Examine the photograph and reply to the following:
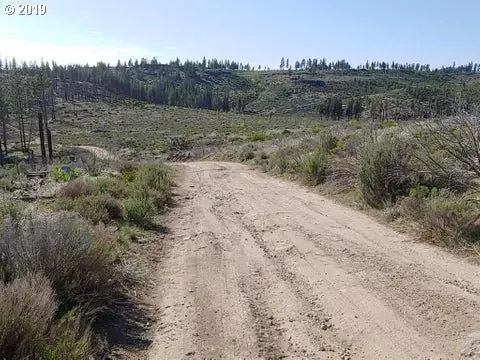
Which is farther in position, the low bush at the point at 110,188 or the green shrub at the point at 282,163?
the green shrub at the point at 282,163

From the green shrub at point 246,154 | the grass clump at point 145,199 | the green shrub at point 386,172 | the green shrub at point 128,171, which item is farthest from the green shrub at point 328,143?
the green shrub at point 246,154

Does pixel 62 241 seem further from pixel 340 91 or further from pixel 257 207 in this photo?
pixel 340 91

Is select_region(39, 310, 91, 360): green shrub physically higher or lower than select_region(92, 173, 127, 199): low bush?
higher

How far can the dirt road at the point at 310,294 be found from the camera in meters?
4.63

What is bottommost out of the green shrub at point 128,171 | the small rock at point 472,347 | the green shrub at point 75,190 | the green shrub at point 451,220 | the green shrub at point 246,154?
the green shrub at point 246,154

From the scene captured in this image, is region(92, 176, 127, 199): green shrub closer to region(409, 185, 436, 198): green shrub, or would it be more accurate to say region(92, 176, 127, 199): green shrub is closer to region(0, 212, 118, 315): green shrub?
region(0, 212, 118, 315): green shrub

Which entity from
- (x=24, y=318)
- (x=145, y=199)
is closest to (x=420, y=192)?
(x=145, y=199)

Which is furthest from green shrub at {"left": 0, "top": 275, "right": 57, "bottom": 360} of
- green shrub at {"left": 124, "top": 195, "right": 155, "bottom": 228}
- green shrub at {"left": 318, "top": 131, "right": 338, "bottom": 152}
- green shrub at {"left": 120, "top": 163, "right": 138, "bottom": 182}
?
green shrub at {"left": 318, "top": 131, "right": 338, "bottom": 152}

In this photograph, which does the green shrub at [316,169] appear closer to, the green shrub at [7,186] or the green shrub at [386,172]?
the green shrub at [386,172]

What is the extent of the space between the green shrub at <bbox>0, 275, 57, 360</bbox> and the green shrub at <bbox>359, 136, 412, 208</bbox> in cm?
814

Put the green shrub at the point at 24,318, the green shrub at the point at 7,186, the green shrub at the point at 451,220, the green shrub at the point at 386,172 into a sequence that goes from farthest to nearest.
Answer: the green shrub at the point at 7,186 < the green shrub at the point at 386,172 < the green shrub at the point at 451,220 < the green shrub at the point at 24,318

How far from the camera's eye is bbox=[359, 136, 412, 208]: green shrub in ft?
34.7

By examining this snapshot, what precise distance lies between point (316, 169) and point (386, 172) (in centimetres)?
476

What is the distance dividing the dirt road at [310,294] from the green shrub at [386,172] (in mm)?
987
